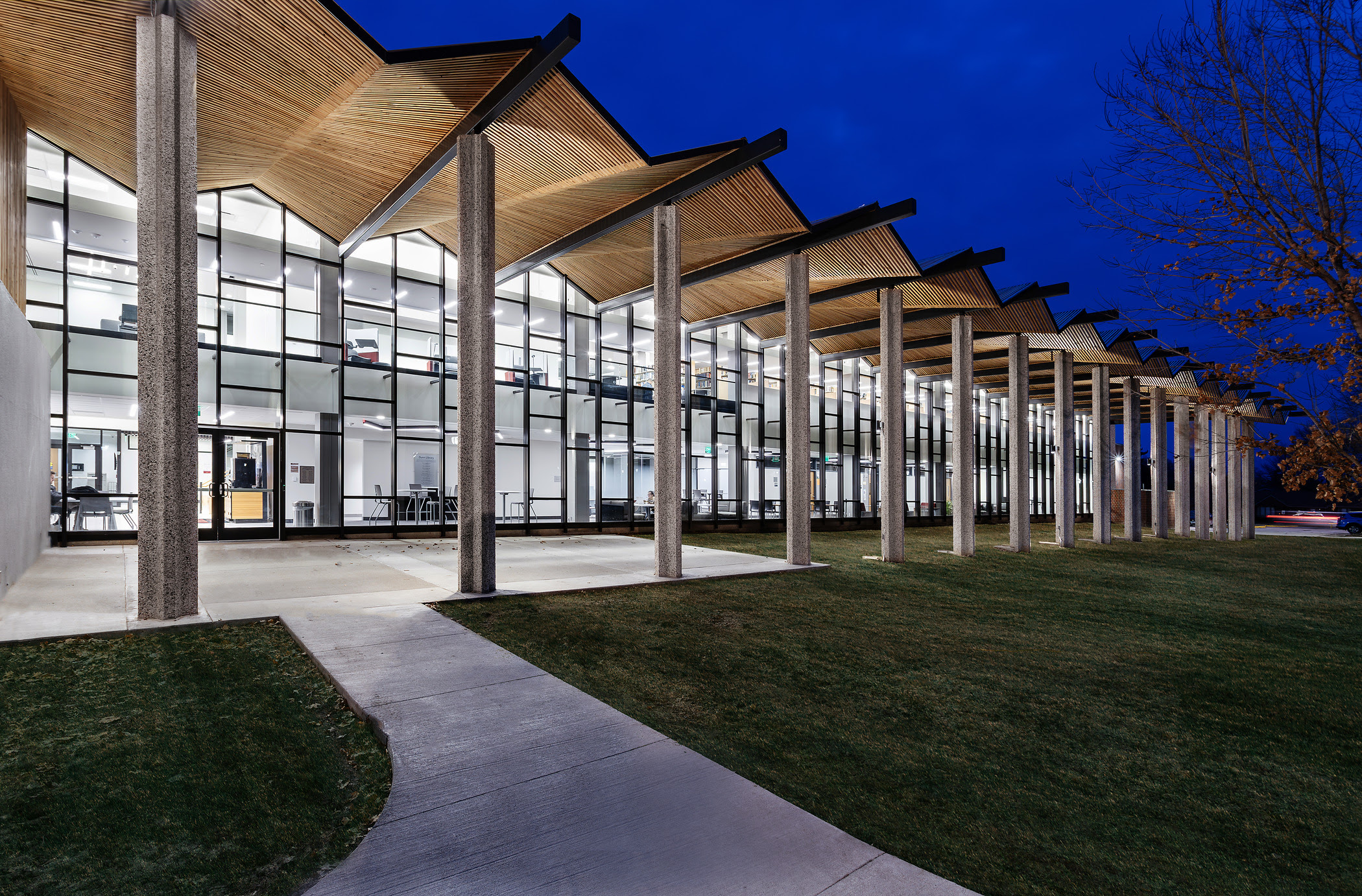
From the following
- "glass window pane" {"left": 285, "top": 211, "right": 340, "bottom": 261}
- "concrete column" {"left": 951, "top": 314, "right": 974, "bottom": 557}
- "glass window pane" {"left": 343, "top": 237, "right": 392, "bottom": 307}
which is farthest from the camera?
"concrete column" {"left": 951, "top": 314, "right": 974, "bottom": 557}

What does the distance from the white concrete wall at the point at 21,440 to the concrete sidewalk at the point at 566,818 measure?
6496mm

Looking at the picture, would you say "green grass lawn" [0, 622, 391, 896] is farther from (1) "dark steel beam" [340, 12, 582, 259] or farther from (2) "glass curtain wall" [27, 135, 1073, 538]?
(1) "dark steel beam" [340, 12, 582, 259]

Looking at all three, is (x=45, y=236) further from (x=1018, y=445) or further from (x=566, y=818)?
(x=1018, y=445)

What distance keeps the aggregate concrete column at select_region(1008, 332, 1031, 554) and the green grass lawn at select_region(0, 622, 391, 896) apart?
1966cm

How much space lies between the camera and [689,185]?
37.9 feet

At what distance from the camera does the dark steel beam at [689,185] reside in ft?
34.8

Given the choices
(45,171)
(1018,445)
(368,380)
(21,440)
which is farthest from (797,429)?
(45,171)

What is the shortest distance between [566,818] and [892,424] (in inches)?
548

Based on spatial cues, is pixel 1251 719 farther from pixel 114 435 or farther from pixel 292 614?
pixel 114 435

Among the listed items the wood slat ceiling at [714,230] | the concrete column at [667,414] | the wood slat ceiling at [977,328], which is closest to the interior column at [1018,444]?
the wood slat ceiling at [977,328]

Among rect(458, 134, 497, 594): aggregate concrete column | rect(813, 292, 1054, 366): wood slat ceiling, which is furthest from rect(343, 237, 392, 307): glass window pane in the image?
rect(813, 292, 1054, 366): wood slat ceiling

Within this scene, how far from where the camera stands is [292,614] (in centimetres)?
743

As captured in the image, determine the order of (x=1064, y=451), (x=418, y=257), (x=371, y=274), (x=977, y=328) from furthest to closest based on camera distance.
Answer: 1. (x=1064, y=451)
2. (x=977, y=328)
3. (x=418, y=257)
4. (x=371, y=274)

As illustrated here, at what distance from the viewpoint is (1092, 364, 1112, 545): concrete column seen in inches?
942
